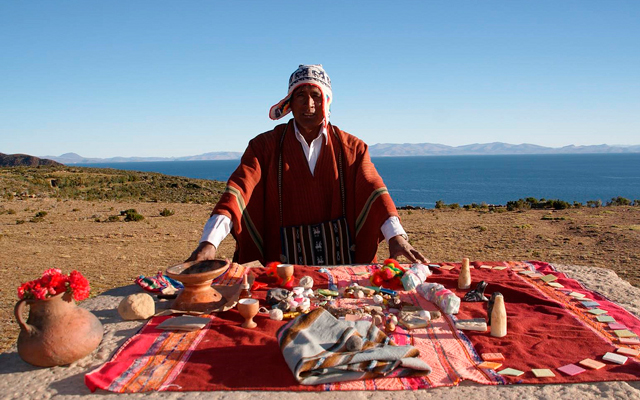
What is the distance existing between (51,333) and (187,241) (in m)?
9.26

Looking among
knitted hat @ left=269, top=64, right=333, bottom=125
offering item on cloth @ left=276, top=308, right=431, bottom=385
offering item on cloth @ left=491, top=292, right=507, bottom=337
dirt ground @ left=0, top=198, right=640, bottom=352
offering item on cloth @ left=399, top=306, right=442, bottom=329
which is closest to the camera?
offering item on cloth @ left=276, top=308, right=431, bottom=385

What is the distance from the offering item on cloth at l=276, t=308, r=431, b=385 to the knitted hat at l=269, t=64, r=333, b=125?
234 cm

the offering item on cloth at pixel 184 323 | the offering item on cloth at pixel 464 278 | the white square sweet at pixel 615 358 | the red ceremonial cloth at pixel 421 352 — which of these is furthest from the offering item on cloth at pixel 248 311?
the white square sweet at pixel 615 358

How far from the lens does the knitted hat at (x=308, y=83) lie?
13.9ft

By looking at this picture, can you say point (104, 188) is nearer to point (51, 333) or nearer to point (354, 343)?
point (51, 333)

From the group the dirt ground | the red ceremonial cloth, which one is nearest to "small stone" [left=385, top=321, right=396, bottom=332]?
the red ceremonial cloth

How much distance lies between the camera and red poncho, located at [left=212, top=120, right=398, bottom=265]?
4.39 meters

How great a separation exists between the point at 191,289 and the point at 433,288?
1.65 m

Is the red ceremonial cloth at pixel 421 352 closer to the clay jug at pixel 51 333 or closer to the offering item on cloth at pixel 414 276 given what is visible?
the offering item on cloth at pixel 414 276

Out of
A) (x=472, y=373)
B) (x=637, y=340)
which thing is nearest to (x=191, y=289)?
(x=472, y=373)

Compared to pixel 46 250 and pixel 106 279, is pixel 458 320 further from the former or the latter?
pixel 46 250

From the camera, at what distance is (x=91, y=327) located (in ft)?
8.60

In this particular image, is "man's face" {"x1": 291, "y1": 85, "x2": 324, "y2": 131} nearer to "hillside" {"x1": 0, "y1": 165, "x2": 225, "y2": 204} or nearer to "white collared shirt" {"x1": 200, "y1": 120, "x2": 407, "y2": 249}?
"white collared shirt" {"x1": 200, "y1": 120, "x2": 407, "y2": 249}

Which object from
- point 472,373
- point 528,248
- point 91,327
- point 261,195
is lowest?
point 528,248
